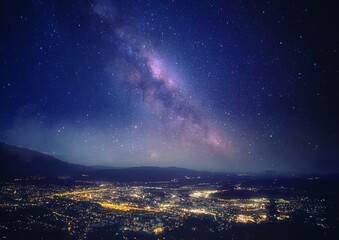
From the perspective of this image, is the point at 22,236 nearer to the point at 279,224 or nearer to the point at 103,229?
the point at 103,229

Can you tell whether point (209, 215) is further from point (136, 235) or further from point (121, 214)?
point (136, 235)

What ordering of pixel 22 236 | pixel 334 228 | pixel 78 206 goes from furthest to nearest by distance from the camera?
pixel 78 206 < pixel 334 228 < pixel 22 236

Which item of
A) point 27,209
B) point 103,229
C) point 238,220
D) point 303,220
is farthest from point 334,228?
point 27,209

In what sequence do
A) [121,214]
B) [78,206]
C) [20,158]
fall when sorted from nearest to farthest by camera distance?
1. [121,214]
2. [78,206]
3. [20,158]

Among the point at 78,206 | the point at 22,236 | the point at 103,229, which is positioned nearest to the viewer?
the point at 22,236

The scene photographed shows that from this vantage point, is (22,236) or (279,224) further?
(279,224)

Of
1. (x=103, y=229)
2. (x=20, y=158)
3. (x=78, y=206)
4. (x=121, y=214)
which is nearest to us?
(x=103, y=229)

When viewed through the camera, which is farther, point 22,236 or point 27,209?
point 27,209

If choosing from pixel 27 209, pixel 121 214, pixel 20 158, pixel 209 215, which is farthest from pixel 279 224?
pixel 20 158
